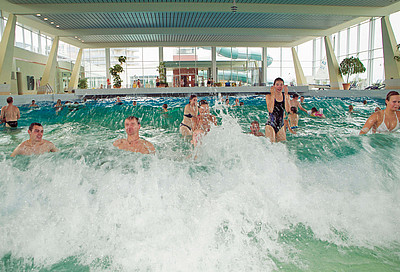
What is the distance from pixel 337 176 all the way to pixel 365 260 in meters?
1.47

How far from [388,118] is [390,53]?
1553 cm

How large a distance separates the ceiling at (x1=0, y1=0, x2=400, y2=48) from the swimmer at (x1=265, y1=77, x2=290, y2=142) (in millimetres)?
11188

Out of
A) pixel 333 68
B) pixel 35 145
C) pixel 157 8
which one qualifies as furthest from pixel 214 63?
pixel 35 145

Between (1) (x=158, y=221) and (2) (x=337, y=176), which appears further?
(2) (x=337, y=176)

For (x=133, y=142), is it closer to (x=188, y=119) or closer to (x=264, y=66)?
(x=188, y=119)

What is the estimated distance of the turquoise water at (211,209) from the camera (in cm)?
273

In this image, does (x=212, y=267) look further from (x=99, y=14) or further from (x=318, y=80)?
(x=318, y=80)

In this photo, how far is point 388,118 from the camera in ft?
15.6

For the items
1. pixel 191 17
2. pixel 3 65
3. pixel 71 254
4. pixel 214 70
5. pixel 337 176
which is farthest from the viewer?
pixel 214 70

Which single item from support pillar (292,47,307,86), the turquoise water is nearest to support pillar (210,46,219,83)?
support pillar (292,47,307,86)

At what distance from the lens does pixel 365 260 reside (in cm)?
266

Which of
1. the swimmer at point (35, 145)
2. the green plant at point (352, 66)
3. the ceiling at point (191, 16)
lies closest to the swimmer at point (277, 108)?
the swimmer at point (35, 145)

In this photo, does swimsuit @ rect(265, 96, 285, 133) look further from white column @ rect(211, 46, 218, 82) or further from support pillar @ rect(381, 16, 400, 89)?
white column @ rect(211, 46, 218, 82)

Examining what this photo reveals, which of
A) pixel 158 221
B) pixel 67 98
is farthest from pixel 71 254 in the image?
pixel 67 98
